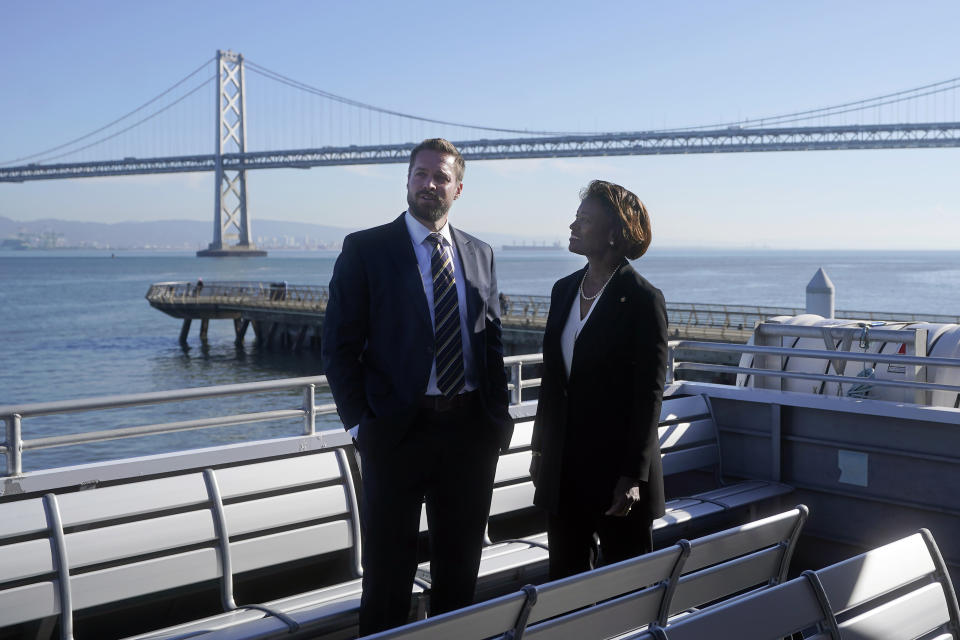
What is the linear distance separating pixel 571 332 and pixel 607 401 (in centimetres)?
23

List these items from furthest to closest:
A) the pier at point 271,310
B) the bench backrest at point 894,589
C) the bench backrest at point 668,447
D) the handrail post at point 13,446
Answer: the pier at point 271,310, the bench backrest at point 668,447, the handrail post at point 13,446, the bench backrest at point 894,589

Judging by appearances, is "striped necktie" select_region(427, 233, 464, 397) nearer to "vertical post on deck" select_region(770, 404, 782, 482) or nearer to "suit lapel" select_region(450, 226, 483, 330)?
"suit lapel" select_region(450, 226, 483, 330)

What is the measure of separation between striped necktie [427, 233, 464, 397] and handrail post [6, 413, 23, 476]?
53.2 inches

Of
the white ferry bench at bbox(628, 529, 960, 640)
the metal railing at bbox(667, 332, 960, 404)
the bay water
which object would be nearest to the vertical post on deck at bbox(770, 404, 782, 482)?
the metal railing at bbox(667, 332, 960, 404)

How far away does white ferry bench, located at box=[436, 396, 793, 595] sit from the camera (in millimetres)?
3482

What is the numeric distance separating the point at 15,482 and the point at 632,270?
6.38 feet

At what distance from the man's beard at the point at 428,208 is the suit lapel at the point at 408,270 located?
2.8 inches

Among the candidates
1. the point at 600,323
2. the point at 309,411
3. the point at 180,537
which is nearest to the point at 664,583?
the point at 600,323

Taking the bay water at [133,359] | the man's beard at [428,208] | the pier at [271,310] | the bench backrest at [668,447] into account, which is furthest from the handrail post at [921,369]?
the pier at [271,310]

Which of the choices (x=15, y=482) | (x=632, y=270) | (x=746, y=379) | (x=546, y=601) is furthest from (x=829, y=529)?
(x=15, y=482)

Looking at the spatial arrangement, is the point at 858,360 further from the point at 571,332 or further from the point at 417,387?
the point at 417,387

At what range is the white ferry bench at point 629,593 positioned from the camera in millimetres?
1635

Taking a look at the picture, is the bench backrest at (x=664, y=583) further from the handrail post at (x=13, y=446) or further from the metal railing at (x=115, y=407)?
the handrail post at (x=13, y=446)

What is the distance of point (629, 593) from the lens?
2.01 meters
